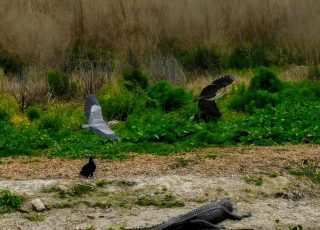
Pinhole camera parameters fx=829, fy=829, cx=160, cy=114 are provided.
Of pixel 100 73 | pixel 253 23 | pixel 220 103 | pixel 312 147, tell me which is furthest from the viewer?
pixel 253 23

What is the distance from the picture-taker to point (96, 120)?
12789 millimetres

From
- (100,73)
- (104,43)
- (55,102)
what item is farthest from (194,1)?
(55,102)

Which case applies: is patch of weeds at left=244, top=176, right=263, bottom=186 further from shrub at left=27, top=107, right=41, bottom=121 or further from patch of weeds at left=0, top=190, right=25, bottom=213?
shrub at left=27, top=107, right=41, bottom=121

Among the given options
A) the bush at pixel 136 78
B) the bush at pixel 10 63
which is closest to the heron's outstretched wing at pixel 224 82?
the bush at pixel 136 78

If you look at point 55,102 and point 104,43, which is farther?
point 104,43

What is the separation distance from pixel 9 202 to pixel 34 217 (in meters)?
0.38

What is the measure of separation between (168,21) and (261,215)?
11.6 metres

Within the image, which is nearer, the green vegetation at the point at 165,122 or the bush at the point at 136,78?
the green vegetation at the point at 165,122

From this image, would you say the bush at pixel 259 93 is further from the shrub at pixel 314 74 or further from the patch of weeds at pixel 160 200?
the patch of weeds at pixel 160 200

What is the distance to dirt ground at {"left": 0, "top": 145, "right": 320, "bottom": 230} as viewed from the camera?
8109 mm

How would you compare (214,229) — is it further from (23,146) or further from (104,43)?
(104,43)

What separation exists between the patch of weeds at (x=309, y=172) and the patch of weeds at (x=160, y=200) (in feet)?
5.33

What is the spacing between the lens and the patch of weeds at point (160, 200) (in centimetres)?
848

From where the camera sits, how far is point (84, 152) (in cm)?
1082
